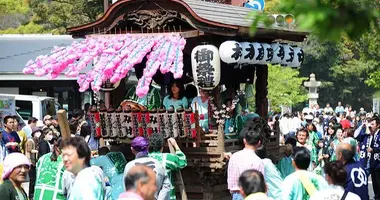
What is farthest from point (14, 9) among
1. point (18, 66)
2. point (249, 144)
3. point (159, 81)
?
point (249, 144)

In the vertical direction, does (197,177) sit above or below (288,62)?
below

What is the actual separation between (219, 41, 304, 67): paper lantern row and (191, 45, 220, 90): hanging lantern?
136 millimetres

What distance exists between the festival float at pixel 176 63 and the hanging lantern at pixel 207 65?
0.02 m

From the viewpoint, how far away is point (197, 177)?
46.0ft

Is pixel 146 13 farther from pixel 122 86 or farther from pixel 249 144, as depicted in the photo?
pixel 249 144

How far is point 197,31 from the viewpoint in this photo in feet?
44.4

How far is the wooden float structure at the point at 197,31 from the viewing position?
43.9 ft

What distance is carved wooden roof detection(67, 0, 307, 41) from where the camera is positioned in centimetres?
1331

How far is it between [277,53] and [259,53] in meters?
0.84

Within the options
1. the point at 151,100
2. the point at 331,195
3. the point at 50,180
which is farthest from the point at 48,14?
the point at 331,195

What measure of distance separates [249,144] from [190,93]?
581cm

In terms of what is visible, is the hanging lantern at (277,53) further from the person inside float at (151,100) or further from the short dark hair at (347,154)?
the short dark hair at (347,154)

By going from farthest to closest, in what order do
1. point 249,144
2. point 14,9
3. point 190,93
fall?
1. point 14,9
2. point 190,93
3. point 249,144

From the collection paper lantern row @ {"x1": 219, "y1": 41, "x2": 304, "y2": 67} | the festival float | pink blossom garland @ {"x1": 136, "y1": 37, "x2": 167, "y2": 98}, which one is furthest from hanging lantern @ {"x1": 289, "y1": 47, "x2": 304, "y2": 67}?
pink blossom garland @ {"x1": 136, "y1": 37, "x2": 167, "y2": 98}
